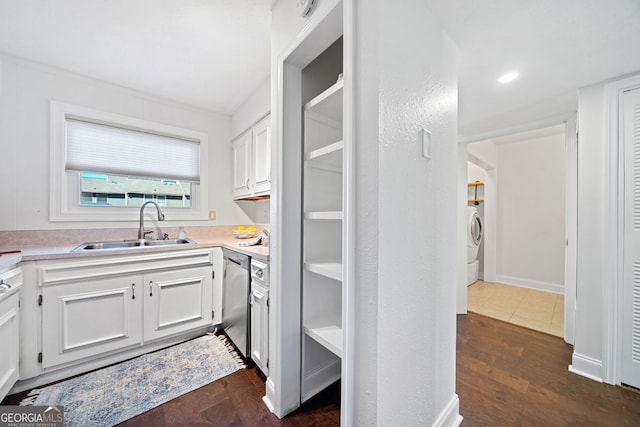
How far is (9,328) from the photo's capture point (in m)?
1.36

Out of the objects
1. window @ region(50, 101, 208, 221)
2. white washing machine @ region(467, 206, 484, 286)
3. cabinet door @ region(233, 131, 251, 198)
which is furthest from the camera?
white washing machine @ region(467, 206, 484, 286)

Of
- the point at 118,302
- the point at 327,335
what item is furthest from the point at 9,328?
the point at 327,335

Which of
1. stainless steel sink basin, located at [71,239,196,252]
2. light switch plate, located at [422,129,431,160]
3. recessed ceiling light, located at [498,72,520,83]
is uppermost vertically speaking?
recessed ceiling light, located at [498,72,520,83]

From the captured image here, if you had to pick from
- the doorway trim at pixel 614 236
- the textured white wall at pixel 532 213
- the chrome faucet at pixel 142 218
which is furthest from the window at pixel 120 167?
the textured white wall at pixel 532 213

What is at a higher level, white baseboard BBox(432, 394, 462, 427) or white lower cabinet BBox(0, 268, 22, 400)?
white lower cabinet BBox(0, 268, 22, 400)

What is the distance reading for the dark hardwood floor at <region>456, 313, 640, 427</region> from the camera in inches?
53.4

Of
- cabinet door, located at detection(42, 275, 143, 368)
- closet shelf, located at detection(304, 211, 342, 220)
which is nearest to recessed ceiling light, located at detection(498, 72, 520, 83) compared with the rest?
closet shelf, located at detection(304, 211, 342, 220)

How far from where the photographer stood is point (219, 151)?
2.85m

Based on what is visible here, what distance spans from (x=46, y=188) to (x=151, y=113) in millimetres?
1097

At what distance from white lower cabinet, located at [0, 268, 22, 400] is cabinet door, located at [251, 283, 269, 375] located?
1.33 metres

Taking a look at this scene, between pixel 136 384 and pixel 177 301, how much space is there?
60cm

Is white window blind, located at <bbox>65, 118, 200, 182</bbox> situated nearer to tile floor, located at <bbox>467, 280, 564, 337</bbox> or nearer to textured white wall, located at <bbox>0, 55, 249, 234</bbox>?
textured white wall, located at <bbox>0, 55, 249, 234</bbox>

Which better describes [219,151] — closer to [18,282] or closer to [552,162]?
[18,282]

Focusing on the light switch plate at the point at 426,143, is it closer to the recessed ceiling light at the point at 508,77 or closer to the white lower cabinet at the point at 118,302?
the recessed ceiling light at the point at 508,77
